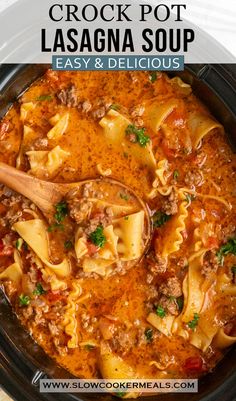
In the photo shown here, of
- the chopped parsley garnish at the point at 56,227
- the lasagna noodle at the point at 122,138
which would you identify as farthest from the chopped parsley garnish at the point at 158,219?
the chopped parsley garnish at the point at 56,227

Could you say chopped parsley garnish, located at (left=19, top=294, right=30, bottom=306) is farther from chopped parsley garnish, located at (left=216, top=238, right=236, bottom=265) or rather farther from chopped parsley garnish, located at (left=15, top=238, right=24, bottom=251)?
chopped parsley garnish, located at (left=216, top=238, right=236, bottom=265)

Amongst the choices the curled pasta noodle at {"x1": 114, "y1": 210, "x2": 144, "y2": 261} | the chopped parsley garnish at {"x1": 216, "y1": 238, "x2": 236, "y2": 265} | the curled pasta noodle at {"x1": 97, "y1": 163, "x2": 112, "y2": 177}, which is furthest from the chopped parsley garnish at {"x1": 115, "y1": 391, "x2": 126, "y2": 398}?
the curled pasta noodle at {"x1": 97, "y1": 163, "x2": 112, "y2": 177}

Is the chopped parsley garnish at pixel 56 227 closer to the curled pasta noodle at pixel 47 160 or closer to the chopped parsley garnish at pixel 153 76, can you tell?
the curled pasta noodle at pixel 47 160

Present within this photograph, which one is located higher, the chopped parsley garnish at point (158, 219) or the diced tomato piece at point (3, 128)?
the chopped parsley garnish at point (158, 219)

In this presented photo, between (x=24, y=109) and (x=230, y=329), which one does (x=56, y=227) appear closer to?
(x=24, y=109)

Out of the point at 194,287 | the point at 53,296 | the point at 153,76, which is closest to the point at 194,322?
the point at 194,287

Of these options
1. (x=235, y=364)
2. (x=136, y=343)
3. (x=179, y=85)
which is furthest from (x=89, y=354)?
(x=179, y=85)
